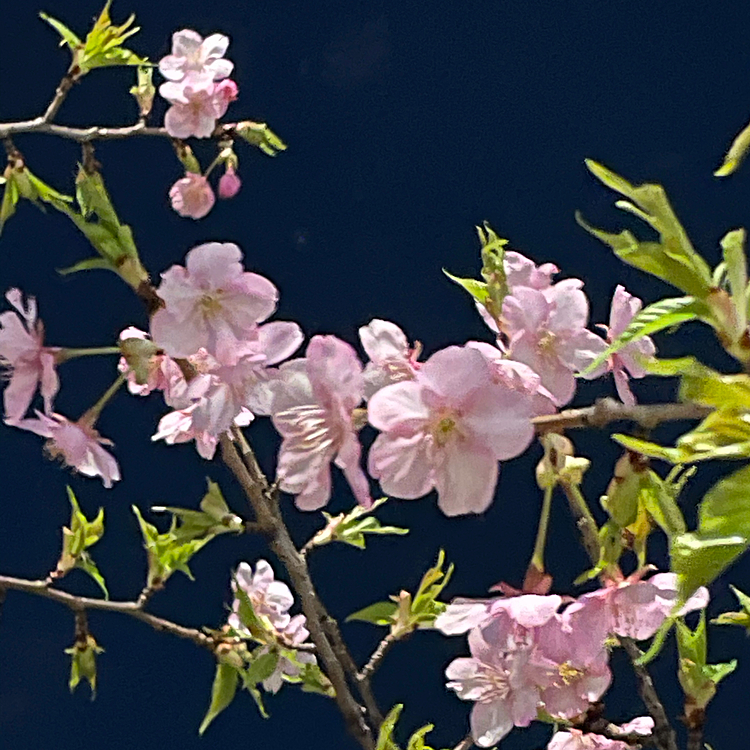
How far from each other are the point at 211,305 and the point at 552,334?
20 cm

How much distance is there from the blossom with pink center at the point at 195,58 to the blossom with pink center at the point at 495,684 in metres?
0.95

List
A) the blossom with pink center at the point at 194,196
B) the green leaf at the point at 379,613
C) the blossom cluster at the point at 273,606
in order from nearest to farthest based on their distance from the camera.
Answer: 1. the green leaf at the point at 379,613
2. the blossom cluster at the point at 273,606
3. the blossom with pink center at the point at 194,196

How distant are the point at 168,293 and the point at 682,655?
475 millimetres

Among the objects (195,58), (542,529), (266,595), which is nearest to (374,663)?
(266,595)

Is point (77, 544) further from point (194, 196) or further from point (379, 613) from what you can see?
point (194, 196)

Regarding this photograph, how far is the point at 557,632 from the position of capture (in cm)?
61

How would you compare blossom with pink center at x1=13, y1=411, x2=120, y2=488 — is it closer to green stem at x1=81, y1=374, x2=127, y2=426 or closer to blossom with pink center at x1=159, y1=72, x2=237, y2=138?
green stem at x1=81, y1=374, x2=127, y2=426

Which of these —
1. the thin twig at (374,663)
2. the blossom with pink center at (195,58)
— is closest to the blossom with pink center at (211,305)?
the thin twig at (374,663)

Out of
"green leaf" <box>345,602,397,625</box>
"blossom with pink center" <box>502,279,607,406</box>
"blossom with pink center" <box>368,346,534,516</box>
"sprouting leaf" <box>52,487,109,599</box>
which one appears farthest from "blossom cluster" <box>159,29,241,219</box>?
"blossom with pink center" <box>368,346,534,516</box>

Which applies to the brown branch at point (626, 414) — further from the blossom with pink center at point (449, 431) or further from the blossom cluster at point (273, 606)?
the blossom cluster at point (273, 606)

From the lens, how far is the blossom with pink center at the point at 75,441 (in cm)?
67

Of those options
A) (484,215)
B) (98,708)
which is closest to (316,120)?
(484,215)

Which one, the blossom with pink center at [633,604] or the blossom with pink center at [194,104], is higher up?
the blossom with pink center at [194,104]

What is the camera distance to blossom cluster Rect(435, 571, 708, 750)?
1.96ft
